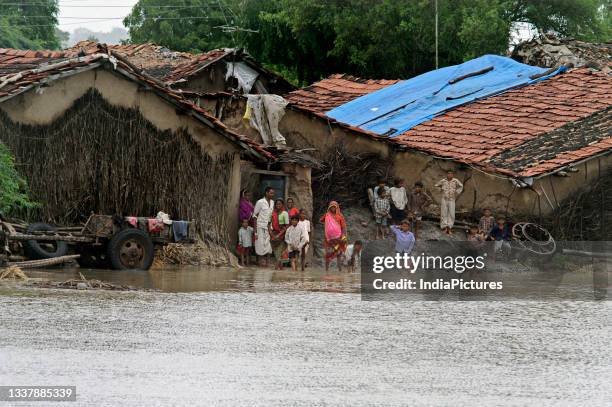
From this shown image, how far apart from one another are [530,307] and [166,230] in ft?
22.3

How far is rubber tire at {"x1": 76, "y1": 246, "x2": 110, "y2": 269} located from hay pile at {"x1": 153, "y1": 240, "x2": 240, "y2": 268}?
1.42m

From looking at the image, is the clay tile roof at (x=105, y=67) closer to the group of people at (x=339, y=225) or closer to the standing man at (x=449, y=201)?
the group of people at (x=339, y=225)

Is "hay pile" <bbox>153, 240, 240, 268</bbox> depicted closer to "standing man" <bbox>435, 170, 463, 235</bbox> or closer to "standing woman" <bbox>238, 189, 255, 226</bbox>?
"standing woman" <bbox>238, 189, 255, 226</bbox>

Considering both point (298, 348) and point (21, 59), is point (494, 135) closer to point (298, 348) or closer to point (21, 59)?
point (21, 59)

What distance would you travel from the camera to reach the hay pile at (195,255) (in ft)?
67.8

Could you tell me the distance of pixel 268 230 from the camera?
868 inches

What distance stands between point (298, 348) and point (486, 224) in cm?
1285

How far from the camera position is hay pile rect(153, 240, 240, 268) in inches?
813

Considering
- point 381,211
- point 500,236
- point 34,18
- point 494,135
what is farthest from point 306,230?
point 34,18

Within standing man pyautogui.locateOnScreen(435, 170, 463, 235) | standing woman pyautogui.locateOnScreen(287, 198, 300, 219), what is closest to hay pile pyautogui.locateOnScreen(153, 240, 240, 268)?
Answer: standing woman pyautogui.locateOnScreen(287, 198, 300, 219)

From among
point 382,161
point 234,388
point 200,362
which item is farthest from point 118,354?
point 382,161

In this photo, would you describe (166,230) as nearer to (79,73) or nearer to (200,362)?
(79,73)

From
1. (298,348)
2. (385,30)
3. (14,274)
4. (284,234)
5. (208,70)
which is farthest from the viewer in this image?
(385,30)

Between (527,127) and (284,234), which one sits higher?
(527,127)
